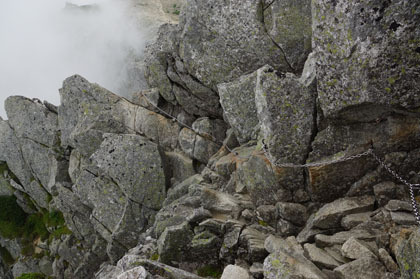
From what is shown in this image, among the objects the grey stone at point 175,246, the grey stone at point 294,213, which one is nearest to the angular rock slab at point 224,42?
the grey stone at point 294,213

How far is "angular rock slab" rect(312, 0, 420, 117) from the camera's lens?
11.2 meters

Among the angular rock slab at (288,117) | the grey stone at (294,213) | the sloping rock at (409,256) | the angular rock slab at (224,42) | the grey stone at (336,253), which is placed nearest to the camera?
the sloping rock at (409,256)

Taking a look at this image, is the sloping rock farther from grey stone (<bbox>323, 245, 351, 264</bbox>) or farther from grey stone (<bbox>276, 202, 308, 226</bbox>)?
grey stone (<bbox>276, 202, 308, 226</bbox>)

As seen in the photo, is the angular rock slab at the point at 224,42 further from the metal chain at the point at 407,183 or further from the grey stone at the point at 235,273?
the grey stone at the point at 235,273

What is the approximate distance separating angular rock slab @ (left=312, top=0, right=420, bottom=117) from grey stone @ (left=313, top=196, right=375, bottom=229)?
12.1ft

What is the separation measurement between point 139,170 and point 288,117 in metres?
17.3

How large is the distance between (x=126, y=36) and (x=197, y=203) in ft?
181

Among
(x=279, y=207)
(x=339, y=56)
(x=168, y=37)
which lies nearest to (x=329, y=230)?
(x=279, y=207)

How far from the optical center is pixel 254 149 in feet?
62.5

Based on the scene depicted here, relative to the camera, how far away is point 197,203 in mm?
19250

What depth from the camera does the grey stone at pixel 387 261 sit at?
9.89 metres

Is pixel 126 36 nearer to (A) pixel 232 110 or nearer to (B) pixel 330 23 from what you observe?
(A) pixel 232 110

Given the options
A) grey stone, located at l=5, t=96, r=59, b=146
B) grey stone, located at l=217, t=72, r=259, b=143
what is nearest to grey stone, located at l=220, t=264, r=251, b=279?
grey stone, located at l=217, t=72, r=259, b=143

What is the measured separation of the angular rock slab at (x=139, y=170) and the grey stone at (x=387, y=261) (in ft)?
66.2
